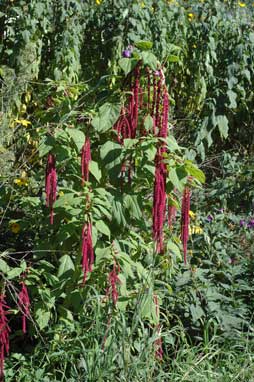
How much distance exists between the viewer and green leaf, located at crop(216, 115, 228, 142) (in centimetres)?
704

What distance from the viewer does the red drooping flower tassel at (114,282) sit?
143 inches

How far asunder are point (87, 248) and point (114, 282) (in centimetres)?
28

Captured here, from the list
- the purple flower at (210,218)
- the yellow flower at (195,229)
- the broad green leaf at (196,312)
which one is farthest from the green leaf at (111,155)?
the purple flower at (210,218)

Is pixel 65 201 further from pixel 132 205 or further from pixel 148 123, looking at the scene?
pixel 148 123

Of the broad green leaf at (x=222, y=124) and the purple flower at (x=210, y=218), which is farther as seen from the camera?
the broad green leaf at (x=222, y=124)

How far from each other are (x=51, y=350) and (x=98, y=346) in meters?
0.46

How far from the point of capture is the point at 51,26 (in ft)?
21.5

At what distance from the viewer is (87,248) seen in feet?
11.5

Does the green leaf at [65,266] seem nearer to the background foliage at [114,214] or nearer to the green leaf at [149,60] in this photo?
the background foliage at [114,214]

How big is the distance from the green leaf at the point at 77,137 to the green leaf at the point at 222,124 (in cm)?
347

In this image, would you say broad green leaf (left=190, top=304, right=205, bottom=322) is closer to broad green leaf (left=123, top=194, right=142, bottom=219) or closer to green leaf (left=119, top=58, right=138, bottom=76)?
broad green leaf (left=123, top=194, right=142, bottom=219)

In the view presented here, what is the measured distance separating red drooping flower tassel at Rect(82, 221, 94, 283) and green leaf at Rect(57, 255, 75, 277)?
0.30 m

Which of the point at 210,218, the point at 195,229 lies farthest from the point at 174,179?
the point at 210,218

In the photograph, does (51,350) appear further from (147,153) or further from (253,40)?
(253,40)
